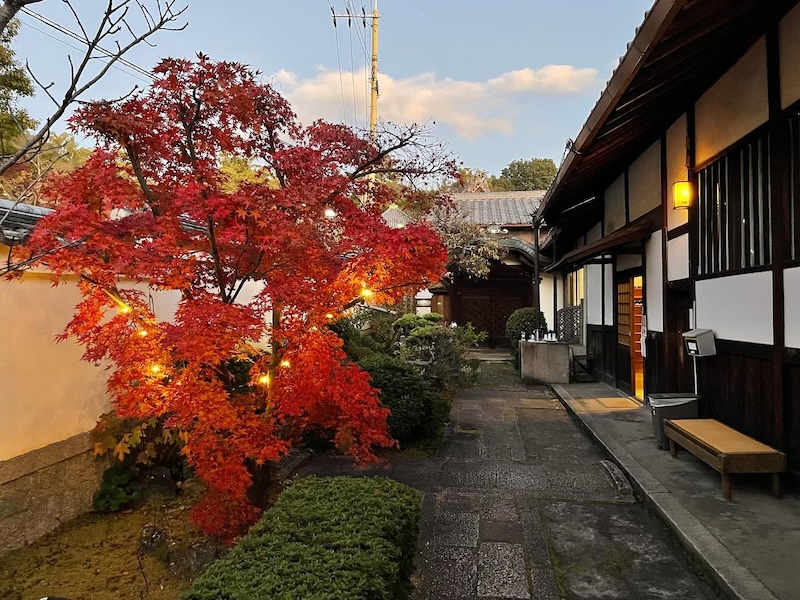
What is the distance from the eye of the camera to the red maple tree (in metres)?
3.71

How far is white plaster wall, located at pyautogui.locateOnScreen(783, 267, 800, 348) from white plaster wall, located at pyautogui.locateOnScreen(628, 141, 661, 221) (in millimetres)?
3641

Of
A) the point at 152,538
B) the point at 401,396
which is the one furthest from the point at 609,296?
the point at 152,538

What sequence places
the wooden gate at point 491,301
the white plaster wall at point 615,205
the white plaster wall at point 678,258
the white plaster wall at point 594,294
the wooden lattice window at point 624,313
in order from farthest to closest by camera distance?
the wooden gate at point 491,301, the white plaster wall at point 594,294, the white plaster wall at point 615,205, the wooden lattice window at point 624,313, the white plaster wall at point 678,258

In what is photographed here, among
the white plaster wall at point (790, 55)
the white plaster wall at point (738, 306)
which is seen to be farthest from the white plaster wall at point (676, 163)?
the white plaster wall at point (790, 55)

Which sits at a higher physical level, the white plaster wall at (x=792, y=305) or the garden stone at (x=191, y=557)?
the white plaster wall at (x=792, y=305)

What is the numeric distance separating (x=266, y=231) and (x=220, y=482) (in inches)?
77.6

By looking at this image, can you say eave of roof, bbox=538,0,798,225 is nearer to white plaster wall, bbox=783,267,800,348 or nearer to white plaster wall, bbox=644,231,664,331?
white plaster wall, bbox=644,231,664,331

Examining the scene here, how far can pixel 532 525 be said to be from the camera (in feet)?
14.5

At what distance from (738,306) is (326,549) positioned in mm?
4788

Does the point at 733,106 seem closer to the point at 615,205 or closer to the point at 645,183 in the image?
the point at 645,183

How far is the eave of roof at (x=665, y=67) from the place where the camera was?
3.90 meters

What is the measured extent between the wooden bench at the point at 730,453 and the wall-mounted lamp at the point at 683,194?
2815 millimetres

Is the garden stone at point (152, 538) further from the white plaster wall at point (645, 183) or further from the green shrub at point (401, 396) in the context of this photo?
the white plaster wall at point (645, 183)

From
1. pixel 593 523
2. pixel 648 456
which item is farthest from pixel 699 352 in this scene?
pixel 593 523
